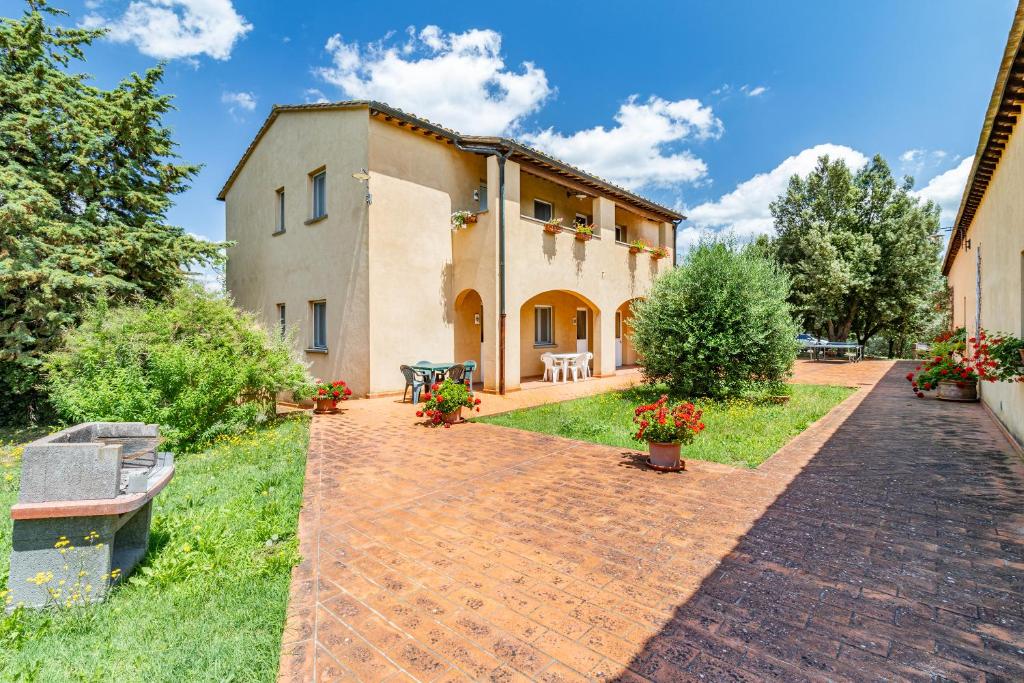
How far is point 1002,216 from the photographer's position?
7.12 metres

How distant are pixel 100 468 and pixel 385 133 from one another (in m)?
10.8

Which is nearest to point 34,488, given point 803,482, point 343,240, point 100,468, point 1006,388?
point 100,468

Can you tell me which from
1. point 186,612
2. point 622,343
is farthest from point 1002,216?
point 622,343

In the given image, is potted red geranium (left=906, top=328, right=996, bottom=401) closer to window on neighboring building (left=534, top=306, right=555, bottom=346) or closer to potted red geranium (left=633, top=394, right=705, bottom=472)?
potted red geranium (left=633, top=394, right=705, bottom=472)

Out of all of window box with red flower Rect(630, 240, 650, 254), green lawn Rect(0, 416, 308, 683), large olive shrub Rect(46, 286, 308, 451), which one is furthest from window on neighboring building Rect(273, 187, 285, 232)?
window box with red flower Rect(630, 240, 650, 254)

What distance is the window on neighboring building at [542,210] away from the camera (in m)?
15.7

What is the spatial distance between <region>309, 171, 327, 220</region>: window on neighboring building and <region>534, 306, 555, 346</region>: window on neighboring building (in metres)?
7.57

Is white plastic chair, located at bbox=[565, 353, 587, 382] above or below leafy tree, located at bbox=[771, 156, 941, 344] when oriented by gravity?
below

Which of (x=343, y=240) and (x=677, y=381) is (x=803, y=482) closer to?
(x=677, y=381)

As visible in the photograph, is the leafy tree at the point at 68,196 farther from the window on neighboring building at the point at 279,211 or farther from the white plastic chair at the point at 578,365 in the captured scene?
the white plastic chair at the point at 578,365

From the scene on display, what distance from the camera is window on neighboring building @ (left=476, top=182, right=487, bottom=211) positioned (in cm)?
1407

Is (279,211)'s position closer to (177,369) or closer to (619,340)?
(177,369)

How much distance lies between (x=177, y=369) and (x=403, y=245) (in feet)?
20.3

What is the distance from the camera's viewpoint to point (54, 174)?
33.3 ft
